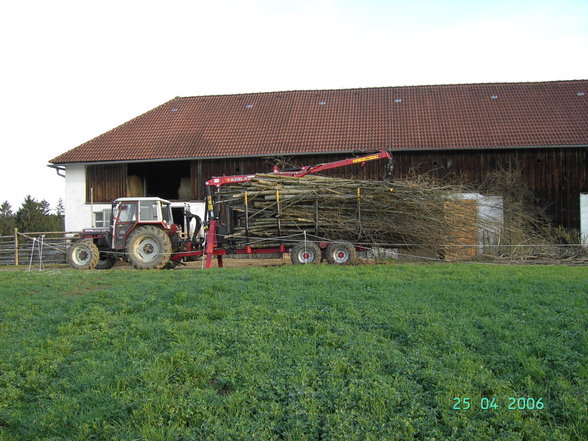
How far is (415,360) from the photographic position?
4945mm

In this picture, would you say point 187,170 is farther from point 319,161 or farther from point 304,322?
point 304,322

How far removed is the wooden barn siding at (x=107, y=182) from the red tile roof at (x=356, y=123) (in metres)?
0.65

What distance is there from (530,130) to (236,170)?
43.6ft

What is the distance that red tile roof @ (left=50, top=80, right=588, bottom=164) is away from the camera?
2172 centimetres

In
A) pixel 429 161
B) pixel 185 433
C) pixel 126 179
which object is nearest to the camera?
pixel 185 433

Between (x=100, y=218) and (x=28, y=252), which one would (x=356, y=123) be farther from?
(x=28, y=252)

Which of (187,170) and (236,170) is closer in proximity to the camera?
(236,170)

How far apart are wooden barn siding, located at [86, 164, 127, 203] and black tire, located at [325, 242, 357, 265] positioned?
1286cm

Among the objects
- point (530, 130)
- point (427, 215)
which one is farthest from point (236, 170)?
point (530, 130)

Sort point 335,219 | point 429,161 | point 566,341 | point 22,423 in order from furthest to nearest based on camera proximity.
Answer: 1. point 429,161
2. point 335,219
3. point 566,341
4. point 22,423

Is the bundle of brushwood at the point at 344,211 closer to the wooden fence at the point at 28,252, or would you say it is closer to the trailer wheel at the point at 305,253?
the trailer wheel at the point at 305,253

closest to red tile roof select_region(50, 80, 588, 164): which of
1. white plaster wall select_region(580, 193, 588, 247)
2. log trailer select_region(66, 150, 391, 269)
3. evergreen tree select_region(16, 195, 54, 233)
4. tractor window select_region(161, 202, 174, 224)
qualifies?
white plaster wall select_region(580, 193, 588, 247)
